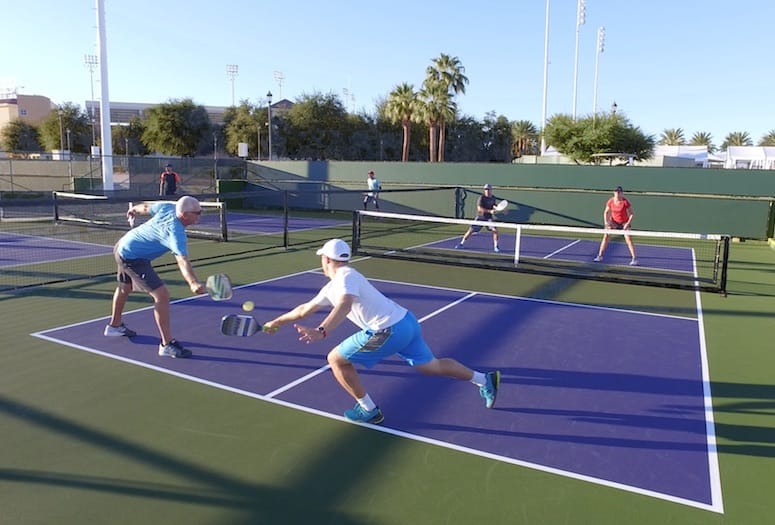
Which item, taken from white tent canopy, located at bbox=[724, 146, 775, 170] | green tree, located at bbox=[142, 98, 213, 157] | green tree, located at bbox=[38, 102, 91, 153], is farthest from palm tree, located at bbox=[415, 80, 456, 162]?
green tree, located at bbox=[38, 102, 91, 153]

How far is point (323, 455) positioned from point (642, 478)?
8.08 feet

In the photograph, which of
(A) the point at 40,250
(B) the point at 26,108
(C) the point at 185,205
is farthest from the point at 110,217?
(B) the point at 26,108

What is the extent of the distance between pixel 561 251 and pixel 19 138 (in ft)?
292

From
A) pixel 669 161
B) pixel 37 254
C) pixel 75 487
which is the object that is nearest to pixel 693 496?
pixel 75 487

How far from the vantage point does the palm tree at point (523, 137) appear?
78.1 meters

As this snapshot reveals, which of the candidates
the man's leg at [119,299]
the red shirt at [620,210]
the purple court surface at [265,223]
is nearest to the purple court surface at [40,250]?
the purple court surface at [265,223]

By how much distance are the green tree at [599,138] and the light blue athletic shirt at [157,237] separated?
38762 mm

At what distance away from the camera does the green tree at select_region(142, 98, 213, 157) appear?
6231 centimetres

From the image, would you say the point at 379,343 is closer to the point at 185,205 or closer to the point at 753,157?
the point at 185,205

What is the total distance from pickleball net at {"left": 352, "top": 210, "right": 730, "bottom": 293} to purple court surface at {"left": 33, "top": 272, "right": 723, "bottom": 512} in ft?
9.01

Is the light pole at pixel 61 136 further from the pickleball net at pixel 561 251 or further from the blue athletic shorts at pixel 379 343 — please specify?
the blue athletic shorts at pixel 379 343

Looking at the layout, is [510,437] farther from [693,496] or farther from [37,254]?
[37,254]

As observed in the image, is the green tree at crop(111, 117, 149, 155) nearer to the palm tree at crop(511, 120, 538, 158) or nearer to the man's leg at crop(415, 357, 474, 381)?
the palm tree at crop(511, 120, 538, 158)

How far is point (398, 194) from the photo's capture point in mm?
26938
